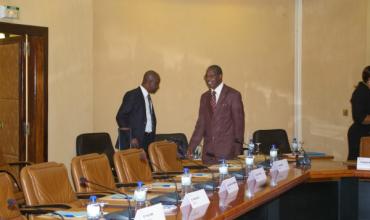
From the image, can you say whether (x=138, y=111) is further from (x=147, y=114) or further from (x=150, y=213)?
(x=150, y=213)

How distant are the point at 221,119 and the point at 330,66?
329cm

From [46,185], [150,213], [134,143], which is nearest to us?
[150,213]

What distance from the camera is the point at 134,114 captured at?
626cm

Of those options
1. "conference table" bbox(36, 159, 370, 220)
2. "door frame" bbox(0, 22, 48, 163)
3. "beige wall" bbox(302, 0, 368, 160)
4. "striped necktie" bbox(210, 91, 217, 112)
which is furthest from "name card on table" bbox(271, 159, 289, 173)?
"beige wall" bbox(302, 0, 368, 160)

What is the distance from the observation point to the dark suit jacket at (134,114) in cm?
622

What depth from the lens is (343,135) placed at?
873 centimetres

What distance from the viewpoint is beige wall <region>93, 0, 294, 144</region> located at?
7.24 metres

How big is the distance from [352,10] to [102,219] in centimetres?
701

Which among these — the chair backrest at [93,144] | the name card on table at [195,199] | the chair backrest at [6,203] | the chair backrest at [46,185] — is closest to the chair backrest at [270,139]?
the chair backrest at [93,144]

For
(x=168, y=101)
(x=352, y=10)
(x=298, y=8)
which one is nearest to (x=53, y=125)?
(x=168, y=101)

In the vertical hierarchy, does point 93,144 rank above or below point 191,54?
below

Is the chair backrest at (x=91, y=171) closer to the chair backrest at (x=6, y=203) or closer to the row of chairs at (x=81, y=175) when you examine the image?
the row of chairs at (x=81, y=175)

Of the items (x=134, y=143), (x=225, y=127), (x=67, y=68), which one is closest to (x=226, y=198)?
(x=225, y=127)

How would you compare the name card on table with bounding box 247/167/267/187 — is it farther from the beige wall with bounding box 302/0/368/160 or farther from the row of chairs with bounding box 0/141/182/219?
the beige wall with bounding box 302/0/368/160
